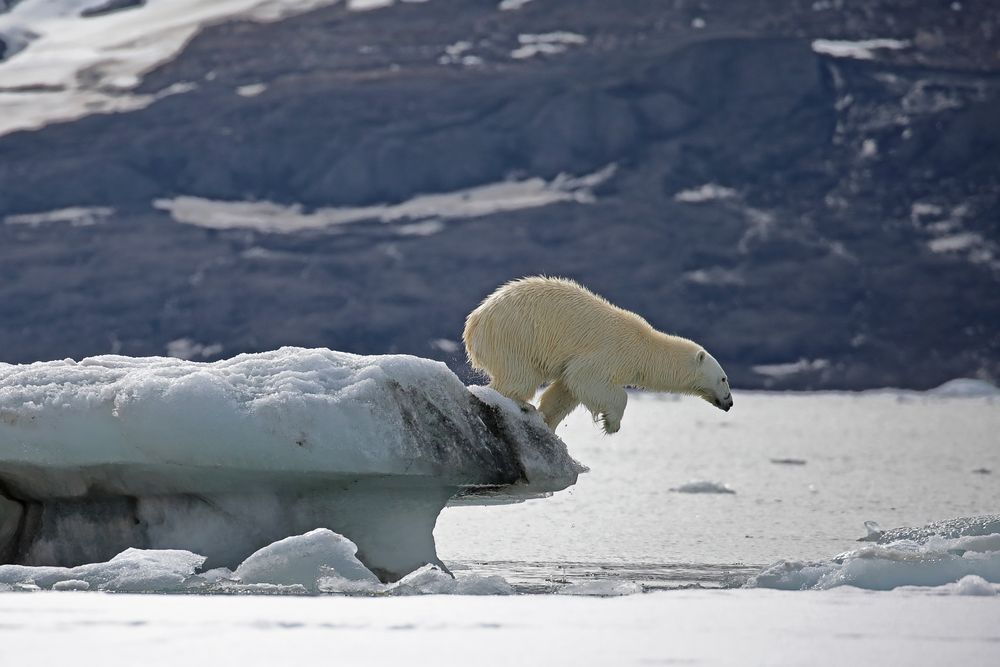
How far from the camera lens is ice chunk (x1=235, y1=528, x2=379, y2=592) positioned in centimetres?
781

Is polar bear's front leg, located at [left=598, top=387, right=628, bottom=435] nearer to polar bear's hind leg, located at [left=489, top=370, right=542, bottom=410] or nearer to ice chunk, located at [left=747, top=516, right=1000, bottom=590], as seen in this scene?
polar bear's hind leg, located at [left=489, top=370, right=542, bottom=410]

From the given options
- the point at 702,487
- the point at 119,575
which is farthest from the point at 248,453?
the point at 702,487

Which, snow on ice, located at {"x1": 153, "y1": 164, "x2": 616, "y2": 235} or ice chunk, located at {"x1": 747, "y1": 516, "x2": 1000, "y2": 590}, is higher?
ice chunk, located at {"x1": 747, "y1": 516, "x2": 1000, "y2": 590}

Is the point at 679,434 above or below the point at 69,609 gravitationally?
below

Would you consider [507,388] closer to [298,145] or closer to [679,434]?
[679,434]

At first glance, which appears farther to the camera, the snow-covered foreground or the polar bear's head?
the polar bear's head

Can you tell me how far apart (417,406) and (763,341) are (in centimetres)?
9171

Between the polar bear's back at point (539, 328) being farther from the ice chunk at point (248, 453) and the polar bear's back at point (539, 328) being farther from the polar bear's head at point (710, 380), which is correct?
the polar bear's head at point (710, 380)

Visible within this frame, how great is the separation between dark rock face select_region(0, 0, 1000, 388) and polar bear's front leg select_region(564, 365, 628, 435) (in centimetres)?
8340

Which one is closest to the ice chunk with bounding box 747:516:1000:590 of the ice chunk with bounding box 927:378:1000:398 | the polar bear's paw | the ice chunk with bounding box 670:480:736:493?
the polar bear's paw

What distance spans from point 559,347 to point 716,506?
652cm

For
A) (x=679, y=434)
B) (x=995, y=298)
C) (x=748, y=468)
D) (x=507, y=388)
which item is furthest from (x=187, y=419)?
(x=995, y=298)

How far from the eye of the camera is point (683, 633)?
241 inches

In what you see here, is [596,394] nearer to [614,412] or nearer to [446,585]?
[614,412]
